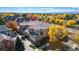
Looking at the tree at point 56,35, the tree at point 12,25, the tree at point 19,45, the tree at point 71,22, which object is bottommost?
the tree at point 19,45

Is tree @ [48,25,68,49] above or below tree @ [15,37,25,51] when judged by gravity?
above

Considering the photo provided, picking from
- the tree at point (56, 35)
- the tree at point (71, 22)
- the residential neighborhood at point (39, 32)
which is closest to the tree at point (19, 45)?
the residential neighborhood at point (39, 32)

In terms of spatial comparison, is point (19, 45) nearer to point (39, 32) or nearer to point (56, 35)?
point (39, 32)

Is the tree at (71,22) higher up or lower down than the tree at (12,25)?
higher up

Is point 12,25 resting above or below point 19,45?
above

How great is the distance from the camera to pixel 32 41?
2.26 meters

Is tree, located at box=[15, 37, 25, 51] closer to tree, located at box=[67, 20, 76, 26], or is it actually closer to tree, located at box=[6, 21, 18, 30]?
tree, located at box=[6, 21, 18, 30]

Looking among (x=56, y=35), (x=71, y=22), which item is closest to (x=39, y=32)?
(x=56, y=35)

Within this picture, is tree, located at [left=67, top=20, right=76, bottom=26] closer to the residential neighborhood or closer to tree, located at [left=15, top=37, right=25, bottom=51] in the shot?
the residential neighborhood

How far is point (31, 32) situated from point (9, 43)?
17cm

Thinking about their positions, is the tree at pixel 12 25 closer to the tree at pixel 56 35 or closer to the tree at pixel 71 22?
the tree at pixel 56 35

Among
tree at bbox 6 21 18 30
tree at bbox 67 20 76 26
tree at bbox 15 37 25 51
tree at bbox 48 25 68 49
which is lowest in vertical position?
tree at bbox 15 37 25 51

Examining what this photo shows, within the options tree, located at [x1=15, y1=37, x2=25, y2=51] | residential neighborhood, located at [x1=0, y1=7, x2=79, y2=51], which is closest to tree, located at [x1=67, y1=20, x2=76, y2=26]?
residential neighborhood, located at [x1=0, y1=7, x2=79, y2=51]
